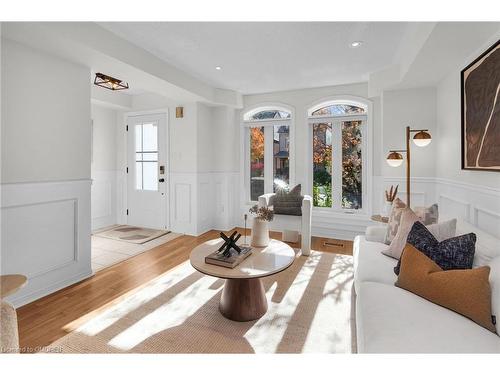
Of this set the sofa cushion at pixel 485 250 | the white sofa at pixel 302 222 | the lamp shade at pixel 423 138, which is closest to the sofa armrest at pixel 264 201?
the white sofa at pixel 302 222

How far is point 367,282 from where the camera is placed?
1.75m

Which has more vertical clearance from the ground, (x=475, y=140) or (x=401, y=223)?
(x=475, y=140)

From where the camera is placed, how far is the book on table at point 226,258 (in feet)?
6.39

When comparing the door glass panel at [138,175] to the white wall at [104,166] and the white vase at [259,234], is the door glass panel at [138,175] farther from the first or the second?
the white vase at [259,234]

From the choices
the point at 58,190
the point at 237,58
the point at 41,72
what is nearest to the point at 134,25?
the point at 41,72

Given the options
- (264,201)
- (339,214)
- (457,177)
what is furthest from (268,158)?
(457,177)

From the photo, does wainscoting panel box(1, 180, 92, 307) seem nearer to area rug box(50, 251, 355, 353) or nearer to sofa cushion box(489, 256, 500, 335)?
area rug box(50, 251, 355, 353)

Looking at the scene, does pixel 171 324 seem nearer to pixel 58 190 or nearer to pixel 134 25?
pixel 58 190

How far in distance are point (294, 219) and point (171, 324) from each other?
6.93 ft

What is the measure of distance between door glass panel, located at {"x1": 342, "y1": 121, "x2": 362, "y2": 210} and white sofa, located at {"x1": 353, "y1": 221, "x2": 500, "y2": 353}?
102 inches

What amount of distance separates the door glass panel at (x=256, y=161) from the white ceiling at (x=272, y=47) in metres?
1.20

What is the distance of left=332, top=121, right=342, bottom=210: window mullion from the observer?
437cm

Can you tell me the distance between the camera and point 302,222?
3492 mm
